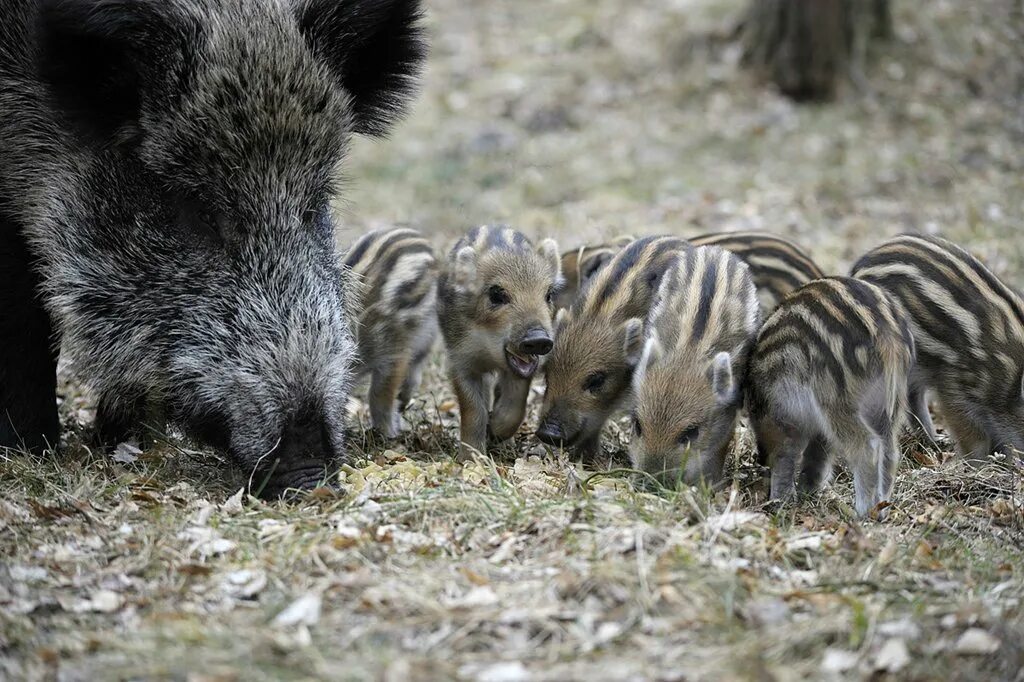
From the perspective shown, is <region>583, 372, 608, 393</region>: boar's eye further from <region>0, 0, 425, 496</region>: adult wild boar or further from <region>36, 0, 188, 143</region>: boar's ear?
<region>36, 0, 188, 143</region>: boar's ear

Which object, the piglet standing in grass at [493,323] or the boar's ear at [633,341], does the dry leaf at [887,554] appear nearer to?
the boar's ear at [633,341]

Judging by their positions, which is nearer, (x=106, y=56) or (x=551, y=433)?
(x=106, y=56)

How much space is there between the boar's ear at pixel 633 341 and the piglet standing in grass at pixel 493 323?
1.31 feet

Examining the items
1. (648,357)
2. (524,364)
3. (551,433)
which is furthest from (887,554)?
(524,364)

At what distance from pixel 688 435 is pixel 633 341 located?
0.60 metres

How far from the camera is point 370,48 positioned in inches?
205

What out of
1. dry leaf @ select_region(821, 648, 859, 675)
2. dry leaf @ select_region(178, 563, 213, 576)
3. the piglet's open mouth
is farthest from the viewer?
the piglet's open mouth

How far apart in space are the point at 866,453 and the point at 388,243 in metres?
2.84

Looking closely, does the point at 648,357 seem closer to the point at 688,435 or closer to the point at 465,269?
the point at 688,435

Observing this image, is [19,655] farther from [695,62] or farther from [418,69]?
[695,62]

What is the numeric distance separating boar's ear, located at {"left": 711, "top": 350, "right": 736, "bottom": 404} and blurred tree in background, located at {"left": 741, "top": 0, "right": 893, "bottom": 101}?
732 centimetres

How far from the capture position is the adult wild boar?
4.55m

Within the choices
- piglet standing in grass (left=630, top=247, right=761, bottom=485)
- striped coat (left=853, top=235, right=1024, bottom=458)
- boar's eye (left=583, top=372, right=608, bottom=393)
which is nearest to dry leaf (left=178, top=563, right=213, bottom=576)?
piglet standing in grass (left=630, top=247, right=761, bottom=485)

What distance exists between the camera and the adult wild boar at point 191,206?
455 cm
